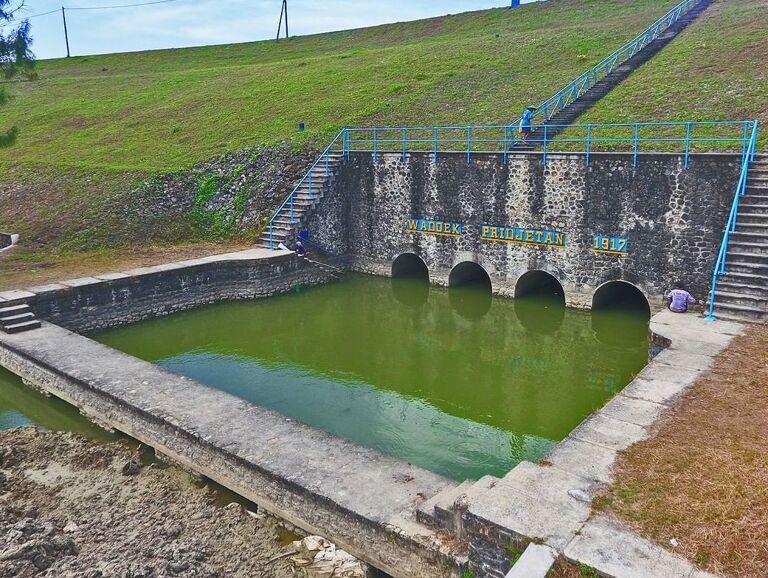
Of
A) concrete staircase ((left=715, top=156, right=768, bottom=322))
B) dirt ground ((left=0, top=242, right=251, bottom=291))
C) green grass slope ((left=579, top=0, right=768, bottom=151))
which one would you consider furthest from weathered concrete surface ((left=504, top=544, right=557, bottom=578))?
dirt ground ((left=0, top=242, right=251, bottom=291))

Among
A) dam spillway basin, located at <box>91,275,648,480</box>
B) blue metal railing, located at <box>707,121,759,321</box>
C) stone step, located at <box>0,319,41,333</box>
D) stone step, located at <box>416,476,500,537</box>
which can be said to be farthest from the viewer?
stone step, located at <box>0,319,41,333</box>

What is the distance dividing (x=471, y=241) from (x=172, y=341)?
8.37 meters

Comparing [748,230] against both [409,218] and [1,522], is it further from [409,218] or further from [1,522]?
[1,522]

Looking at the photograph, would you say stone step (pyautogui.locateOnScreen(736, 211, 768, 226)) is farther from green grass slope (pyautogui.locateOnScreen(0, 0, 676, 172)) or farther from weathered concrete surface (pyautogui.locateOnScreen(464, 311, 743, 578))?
green grass slope (pyautogui.locateOnScreen(0, 0, 676, 172))

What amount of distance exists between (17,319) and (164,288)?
3738 millimetres

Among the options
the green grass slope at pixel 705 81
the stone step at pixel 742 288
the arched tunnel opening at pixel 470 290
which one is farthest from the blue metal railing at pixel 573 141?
the arched tunnel opening at pixel 470 290

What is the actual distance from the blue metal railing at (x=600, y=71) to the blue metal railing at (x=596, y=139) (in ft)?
3.65

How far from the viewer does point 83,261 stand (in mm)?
18453

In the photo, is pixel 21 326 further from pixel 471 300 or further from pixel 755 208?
pixel 755 208

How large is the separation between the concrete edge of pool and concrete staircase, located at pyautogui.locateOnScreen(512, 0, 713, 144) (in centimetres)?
920

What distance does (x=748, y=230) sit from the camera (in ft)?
42.7

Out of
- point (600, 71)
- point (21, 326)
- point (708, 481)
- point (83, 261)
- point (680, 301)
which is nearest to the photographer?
point (708, 481)

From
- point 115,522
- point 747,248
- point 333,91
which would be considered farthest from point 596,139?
point 333,91

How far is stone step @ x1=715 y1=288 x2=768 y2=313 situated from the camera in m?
11.8
